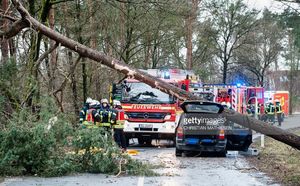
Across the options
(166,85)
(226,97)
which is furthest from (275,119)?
(166,85)

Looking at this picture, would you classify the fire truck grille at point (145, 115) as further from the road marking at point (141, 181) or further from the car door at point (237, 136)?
the road marking at point (141, 181)

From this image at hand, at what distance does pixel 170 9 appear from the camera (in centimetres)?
1692

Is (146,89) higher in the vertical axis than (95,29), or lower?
lower

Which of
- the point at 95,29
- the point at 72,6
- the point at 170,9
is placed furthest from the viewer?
the point at 95,29

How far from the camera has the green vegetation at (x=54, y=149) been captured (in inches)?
409

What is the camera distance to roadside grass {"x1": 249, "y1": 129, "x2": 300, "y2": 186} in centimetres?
1038

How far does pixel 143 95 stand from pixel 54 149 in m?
7.29

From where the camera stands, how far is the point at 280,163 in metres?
12.8

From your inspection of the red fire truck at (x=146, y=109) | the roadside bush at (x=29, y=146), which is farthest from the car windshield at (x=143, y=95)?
the roadside bush at (x=29, y=146)

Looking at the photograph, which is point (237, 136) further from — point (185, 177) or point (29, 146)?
point (29, 146)

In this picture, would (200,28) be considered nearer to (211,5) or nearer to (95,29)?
(211,5)

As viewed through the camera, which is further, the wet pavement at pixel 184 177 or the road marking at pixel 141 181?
the wet pavement at pixel 184 177

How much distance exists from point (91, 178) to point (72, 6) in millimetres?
12966

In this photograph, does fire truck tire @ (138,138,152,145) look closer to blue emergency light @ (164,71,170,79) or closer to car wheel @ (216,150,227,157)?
blue emergency light @ (164,71,170,79)
